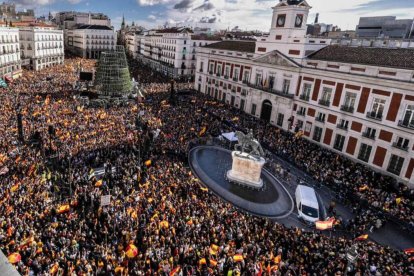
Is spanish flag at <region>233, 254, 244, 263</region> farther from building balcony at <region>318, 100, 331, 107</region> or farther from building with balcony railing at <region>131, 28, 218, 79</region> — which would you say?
building with balcony railing at <region>131, 28, 218, 79</region>

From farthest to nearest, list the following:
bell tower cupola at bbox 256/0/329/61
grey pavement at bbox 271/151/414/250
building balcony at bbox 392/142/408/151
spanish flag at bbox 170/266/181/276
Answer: bell tower cupola at bbox 256/0/329/61 → building balcony at bbox 392/142/408/151 → grey pavement at bbox 271/151/414/250 → spanish flag at bbox 170/266/181/276

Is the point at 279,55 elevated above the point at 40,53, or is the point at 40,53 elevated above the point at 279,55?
the point at 279,55

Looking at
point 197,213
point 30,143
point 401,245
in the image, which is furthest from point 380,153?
point 30,143

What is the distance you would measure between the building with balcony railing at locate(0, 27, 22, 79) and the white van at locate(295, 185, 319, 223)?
222 feet

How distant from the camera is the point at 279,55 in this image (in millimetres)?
45594

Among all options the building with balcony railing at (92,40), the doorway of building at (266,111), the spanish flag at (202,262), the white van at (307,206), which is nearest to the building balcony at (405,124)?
the white van at (307,206)

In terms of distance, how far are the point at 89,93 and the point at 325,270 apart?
4792 cm

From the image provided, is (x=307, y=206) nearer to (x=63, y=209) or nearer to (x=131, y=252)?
(x=131, y=252)

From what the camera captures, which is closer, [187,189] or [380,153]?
[187,189]

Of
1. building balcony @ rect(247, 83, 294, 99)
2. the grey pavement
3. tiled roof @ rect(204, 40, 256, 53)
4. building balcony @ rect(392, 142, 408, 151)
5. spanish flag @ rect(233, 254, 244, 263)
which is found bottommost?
the grey pavement

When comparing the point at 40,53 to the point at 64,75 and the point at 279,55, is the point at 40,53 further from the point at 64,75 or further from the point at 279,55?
the point at 279,55

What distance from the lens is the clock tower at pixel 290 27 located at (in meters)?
43.5

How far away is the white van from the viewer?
80.6 feet

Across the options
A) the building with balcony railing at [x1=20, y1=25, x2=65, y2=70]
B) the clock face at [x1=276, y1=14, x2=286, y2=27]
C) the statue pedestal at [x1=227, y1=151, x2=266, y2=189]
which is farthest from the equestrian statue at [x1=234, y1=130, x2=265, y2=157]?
the building with balcony railing at [x1=20, y1=25, x2=65, y2=70]
